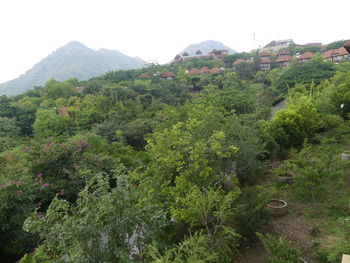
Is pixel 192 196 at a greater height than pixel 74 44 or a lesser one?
lesser

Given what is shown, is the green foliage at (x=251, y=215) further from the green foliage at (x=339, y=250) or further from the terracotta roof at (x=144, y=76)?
the terracotta roof at (x=144, y=76)

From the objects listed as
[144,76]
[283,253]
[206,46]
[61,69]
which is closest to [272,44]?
[144,76]

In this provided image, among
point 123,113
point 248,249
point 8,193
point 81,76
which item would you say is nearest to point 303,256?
point 248,249

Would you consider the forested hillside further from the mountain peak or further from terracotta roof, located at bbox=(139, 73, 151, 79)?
the mountain peak

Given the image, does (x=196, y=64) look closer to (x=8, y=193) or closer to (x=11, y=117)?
(x=11, y=117)

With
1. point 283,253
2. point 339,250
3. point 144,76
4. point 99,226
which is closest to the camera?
point 99,226

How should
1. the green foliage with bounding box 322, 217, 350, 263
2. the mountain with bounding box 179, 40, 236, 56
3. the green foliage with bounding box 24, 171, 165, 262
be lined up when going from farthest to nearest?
1. the mountain with bounding box 179, 40, 236, 56
2. the green foliage with bounding box 322, 217, 350, 263
3. the green foliage with bounding box 24, 171, 165, 262

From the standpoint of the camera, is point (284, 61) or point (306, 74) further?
point (284, 61)

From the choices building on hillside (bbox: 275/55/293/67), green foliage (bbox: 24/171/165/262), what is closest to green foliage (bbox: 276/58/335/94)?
building on hillside (bbox: 275/55/293/67)

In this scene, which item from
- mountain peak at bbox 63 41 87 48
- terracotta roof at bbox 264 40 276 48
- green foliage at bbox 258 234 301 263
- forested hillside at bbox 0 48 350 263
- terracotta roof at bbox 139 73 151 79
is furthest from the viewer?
mountain peak at bbox 63 41 87 48

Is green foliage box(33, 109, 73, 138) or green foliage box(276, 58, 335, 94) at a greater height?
green foliage box(276, 58, 335, 94)

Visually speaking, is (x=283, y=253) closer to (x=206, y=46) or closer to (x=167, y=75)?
(x=167, y=75)

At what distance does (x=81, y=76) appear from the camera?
7019 cm

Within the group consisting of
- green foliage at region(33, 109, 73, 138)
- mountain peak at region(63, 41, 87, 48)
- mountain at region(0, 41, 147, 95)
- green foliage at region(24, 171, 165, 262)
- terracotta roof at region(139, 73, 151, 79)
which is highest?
mountain peak at region(63, 41, 87, 48)
